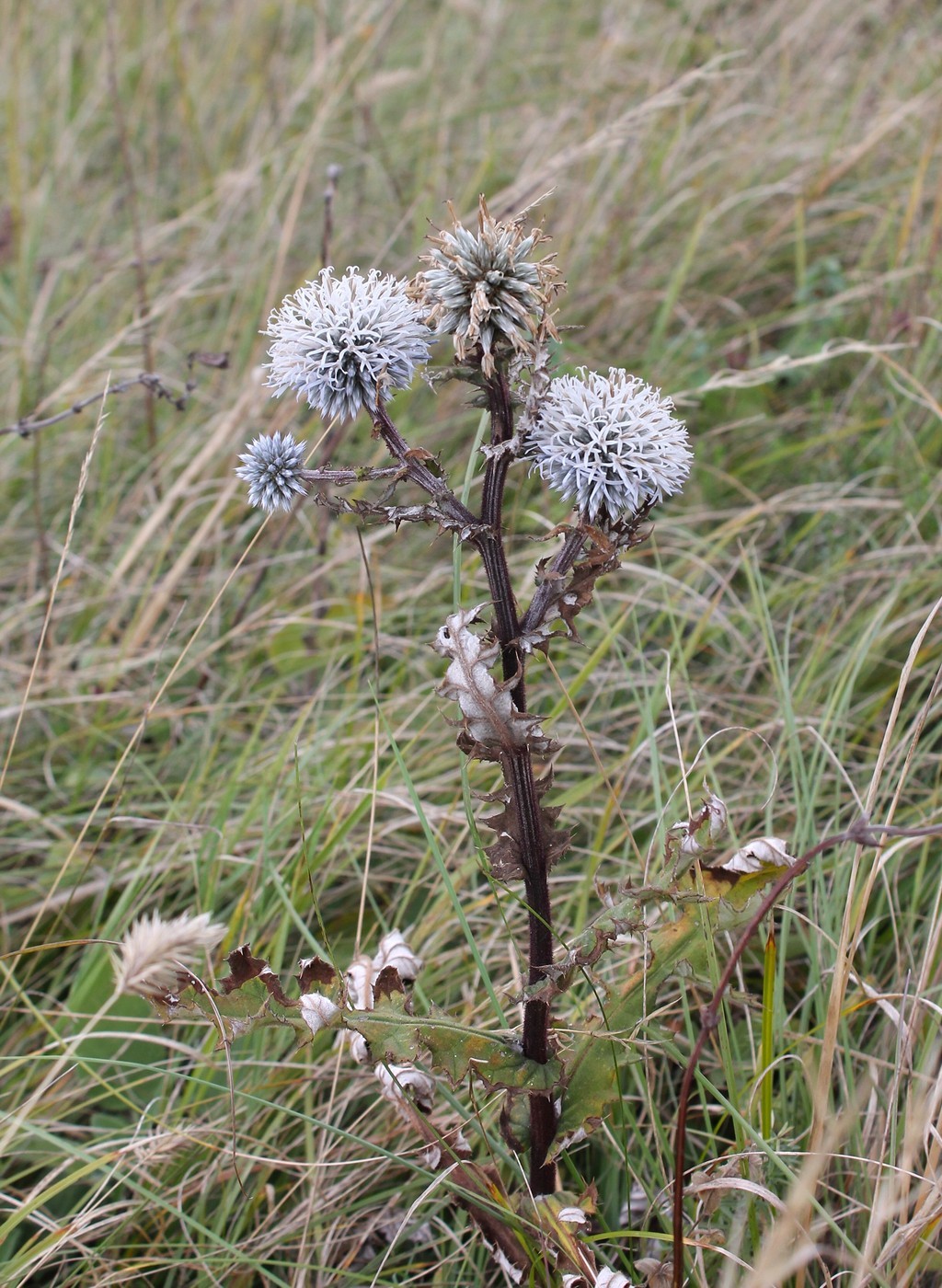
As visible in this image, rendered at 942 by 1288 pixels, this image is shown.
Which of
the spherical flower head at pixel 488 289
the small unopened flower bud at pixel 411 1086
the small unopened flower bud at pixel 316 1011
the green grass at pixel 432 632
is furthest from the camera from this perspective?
the green grass at pixel 432 632

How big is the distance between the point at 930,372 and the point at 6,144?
158 inches

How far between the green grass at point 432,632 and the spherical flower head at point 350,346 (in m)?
0.53

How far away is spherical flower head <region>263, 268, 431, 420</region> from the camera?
144 centimetres

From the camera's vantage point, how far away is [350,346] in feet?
4.68

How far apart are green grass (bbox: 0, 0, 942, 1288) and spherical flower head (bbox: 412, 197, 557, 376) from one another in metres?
0.59

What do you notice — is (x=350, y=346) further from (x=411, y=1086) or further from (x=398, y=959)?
(x=411, y=1086)

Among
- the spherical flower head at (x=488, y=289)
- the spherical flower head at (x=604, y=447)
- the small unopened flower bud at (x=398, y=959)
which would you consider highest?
the spherical flower head at (x=488, y=289)

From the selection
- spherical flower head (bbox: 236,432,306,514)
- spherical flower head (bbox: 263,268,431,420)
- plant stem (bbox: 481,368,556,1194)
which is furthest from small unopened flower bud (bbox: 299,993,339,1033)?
spherical flower head (bbox: 263,268,431,420)

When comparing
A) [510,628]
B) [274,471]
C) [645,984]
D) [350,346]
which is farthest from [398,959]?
[350,346]

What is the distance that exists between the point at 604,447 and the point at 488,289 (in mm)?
250

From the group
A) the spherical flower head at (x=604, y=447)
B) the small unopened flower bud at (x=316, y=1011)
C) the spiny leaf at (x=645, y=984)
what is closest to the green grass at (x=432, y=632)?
the spiny leaf at (x=645, y=984)

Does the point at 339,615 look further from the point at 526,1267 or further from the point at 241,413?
the point at 526,1267

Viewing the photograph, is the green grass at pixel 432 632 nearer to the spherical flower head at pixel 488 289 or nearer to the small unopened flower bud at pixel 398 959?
the small unopened flower bud at pixel 398 959

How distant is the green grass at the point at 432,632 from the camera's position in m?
1.87
